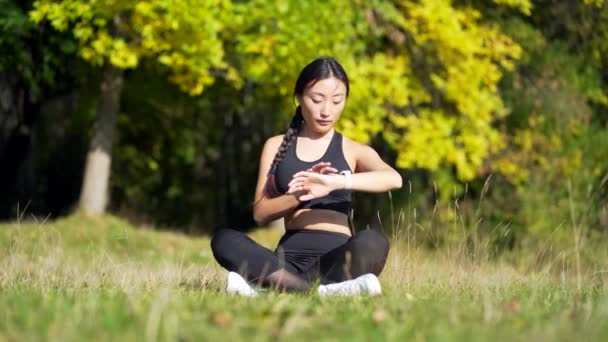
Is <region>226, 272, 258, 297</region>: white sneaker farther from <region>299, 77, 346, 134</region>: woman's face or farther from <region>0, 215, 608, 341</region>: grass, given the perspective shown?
<region>299, 77, 346, 134</region>: woman's face

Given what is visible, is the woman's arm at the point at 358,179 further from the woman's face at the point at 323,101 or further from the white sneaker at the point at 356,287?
the white sneaker at the point at 356,287

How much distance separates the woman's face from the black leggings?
1.99ft

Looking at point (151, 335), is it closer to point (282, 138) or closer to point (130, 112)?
point (282, 138)

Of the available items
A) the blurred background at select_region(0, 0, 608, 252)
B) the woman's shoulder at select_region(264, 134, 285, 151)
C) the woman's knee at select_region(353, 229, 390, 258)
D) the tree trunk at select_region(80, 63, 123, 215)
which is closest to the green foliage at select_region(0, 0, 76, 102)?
the blurred background at select_region(0, 0, 608, 252)

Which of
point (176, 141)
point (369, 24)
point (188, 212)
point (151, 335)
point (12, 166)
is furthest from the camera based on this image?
point (188, 212)

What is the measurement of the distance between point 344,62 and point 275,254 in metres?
9.05

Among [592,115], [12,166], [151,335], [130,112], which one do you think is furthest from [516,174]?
[151,335]

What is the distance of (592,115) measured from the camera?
18484mm

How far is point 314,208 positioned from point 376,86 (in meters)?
9.36

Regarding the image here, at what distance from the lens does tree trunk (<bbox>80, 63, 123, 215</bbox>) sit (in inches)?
627

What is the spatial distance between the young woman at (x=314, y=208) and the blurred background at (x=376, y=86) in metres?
6.92

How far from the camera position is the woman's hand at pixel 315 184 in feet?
16.9

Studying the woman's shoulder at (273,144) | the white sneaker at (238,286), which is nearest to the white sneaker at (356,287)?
the white sneaker at (238,286)

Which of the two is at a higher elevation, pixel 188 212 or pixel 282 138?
pixel 282 138
